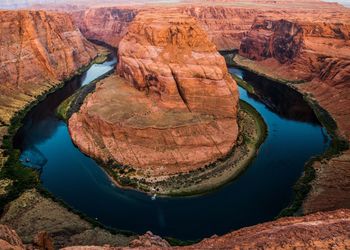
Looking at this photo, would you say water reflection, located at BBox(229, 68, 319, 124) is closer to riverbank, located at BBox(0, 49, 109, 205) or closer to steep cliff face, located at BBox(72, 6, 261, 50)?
riverbank, located at BBox(0, 49, 109, 205)

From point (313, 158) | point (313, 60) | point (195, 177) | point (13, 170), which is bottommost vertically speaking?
point (13, 170)

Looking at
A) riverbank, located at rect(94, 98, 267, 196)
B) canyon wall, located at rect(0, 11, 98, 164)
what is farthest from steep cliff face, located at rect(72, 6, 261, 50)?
riverbank, located at rect(94, 98, 267, 196)

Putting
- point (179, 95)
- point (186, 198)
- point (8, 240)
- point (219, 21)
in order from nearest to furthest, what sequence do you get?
point (8, 240) → point (186, 198) → point (179, 95) → point (219, 21)

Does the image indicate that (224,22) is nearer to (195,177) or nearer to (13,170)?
(195,177)

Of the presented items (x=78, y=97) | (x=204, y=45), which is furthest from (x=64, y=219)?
(x=78, y=97)

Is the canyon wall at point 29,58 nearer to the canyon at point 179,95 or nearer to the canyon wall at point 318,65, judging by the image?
the canyon at point 179,95

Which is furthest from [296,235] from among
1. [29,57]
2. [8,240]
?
[29,57]

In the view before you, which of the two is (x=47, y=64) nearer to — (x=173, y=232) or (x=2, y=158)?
(x=2, y=158)
